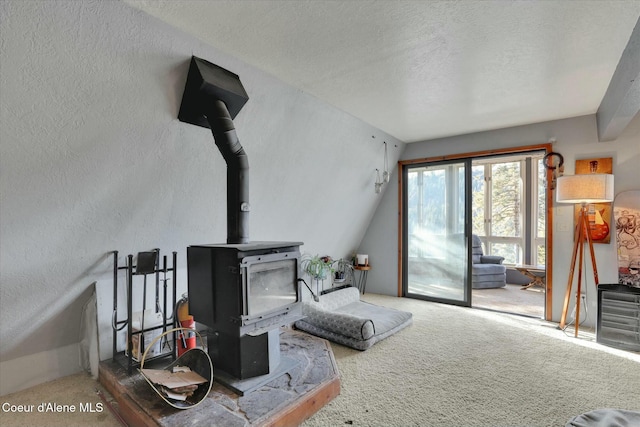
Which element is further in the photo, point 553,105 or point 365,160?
point 365,160

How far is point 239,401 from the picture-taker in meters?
1.87

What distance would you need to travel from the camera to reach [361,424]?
1.87 m

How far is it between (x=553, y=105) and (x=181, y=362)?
4.07 m

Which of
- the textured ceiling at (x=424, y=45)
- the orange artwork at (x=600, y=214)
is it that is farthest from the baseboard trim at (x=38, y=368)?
the orange artwork at (x=600, y=214)

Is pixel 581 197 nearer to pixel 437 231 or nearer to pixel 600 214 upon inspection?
pixel 600 214

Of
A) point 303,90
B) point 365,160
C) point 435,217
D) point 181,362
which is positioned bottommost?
point 181,362

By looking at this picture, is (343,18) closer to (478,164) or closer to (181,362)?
(181,362)

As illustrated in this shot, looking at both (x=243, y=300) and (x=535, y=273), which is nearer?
(x=243, y=300)

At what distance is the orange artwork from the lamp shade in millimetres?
383

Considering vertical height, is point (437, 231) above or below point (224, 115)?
below

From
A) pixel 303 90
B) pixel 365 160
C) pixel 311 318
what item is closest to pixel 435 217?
pixel 365 160

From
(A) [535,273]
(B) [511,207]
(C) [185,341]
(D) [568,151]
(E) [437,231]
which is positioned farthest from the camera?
(B) [511,207]

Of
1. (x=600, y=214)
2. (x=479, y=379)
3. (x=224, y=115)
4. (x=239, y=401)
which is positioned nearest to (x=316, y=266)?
(x=479, y=379)

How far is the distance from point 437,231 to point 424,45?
310cm
